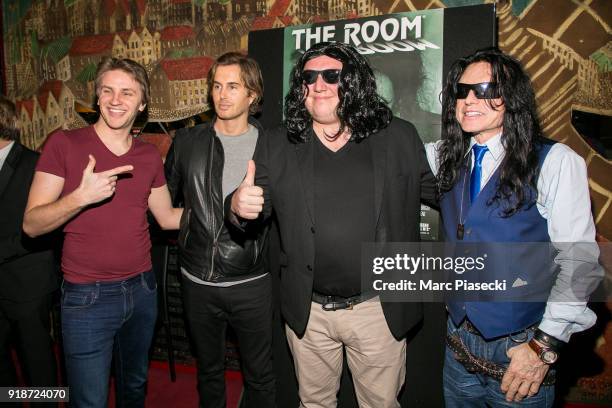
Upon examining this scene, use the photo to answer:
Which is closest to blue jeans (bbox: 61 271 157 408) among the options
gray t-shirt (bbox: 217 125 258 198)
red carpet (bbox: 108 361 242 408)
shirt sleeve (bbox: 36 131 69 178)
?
shirt sleeve (bbox: 36 131 69 178)

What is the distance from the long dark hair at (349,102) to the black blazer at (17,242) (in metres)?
1.68

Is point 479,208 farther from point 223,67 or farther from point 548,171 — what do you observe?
point 223,67

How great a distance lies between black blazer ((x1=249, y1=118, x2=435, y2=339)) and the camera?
6.51 ft

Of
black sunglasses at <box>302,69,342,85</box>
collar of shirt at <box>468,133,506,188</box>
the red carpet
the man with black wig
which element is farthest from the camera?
the red carpet

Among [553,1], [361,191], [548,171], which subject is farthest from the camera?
[553,1]

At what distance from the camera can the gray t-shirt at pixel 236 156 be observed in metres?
2.39

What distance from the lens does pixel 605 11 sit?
2.74m

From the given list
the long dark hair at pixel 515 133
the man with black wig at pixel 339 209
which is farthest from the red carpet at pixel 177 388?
the long dark hair at pixel 515 133

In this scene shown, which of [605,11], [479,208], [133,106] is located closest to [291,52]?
→ [133,106]

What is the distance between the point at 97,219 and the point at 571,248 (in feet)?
6.76

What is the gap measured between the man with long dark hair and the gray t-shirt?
115cm

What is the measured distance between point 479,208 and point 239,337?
1.59m

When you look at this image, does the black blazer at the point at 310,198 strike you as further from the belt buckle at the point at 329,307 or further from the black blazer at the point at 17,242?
the black blazer at the point at 17,242

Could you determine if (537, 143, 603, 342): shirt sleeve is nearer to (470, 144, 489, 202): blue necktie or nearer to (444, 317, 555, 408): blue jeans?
(444, 317, 555, 408): blue jeans
